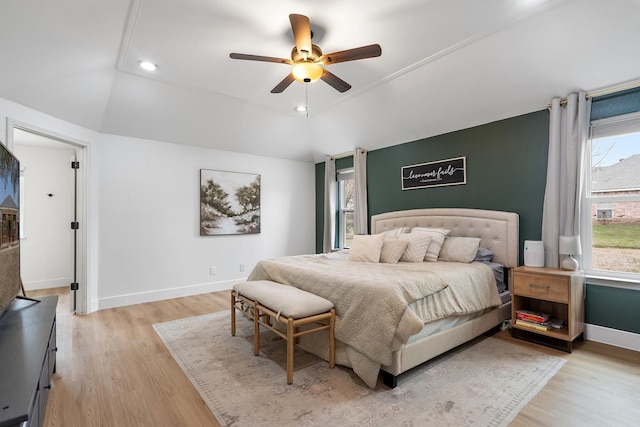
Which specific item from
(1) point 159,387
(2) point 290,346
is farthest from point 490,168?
(1) point 159,387

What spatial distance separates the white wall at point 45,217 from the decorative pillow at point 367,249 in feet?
14.6

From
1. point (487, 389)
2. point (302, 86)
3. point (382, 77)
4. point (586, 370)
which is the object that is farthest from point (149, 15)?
point (586, 370)

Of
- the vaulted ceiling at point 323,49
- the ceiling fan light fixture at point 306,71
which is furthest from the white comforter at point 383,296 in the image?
the vaulted ceiling at point 323,49

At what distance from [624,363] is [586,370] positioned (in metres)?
0.41

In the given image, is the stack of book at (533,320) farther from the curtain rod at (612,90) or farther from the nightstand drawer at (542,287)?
the curtain rod at (612,90)

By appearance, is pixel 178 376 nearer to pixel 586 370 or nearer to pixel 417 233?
pixel 417 233

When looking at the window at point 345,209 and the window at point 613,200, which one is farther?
the window at point 345,209

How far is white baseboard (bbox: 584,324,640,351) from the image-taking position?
2.72 metres

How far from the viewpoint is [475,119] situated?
12.3ft

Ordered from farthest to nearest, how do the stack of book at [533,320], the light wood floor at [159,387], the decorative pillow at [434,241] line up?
the decorative pillow at [434,241]
the stack of book at [533,320]
the light wood floor at [159,387]

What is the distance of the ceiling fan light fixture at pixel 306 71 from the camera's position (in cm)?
246

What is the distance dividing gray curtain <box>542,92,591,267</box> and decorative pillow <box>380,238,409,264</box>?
140 centimetres

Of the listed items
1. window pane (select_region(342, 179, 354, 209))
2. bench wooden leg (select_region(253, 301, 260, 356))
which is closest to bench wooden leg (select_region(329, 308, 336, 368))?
bench wooden leg (select_region(253, 301, 260, 356))

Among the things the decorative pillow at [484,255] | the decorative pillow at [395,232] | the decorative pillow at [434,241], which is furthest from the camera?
the decorative pillow at [395,232]
